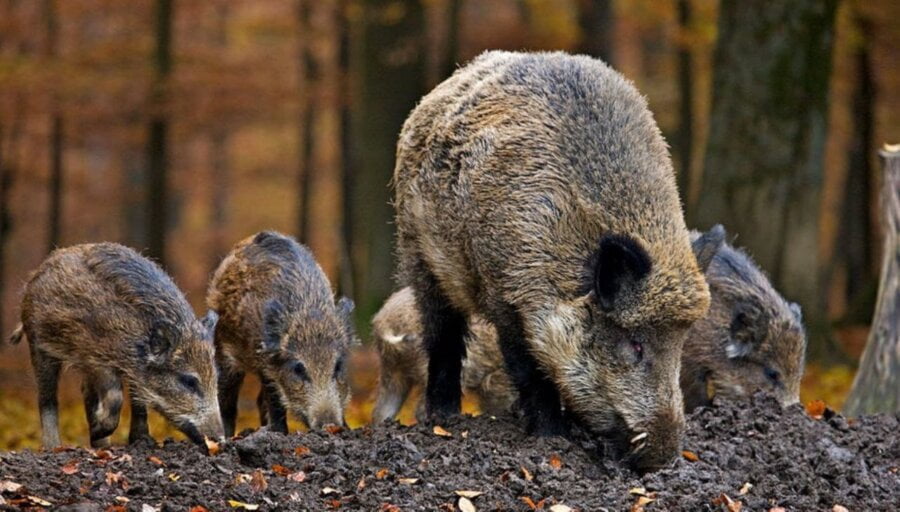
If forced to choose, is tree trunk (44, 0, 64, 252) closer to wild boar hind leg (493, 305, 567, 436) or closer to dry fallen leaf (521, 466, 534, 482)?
wild boar hind leg (493, 305, 567, 436)

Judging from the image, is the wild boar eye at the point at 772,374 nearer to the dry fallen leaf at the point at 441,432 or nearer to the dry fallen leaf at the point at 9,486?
the dry fallen leaf at the point at 441,432

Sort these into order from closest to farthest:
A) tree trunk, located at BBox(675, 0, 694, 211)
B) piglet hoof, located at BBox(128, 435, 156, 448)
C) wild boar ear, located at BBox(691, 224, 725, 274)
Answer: wild boar ear, located at BBox(691, 224, 725, 274), piglet hoof, located at BBox(128, 435, 156, 448), tree trunk, located at BBox(675, 0, 694, 211)

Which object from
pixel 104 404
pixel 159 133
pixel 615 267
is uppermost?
pixel 615 267

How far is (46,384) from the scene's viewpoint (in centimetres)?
859

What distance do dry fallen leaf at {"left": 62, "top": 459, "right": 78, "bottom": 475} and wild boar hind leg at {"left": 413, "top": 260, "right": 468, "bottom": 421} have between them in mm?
2331

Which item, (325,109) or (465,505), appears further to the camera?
(325,109)

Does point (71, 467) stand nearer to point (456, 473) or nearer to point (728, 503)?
point (456, 473)

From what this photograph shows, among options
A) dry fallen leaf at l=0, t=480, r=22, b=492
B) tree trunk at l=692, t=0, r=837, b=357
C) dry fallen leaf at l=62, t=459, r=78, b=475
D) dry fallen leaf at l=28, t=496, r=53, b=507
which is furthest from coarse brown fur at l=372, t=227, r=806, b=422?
tree trunk at l=692, t=0, r=837, b=357

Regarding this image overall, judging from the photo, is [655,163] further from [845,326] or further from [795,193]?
[845,326]

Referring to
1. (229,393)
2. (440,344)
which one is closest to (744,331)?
(440,344)

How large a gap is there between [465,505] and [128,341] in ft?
9.93

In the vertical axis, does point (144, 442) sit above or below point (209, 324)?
below

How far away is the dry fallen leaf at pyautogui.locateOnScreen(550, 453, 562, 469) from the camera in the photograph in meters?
6.85

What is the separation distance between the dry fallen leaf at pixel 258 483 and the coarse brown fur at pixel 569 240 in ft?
5.27
